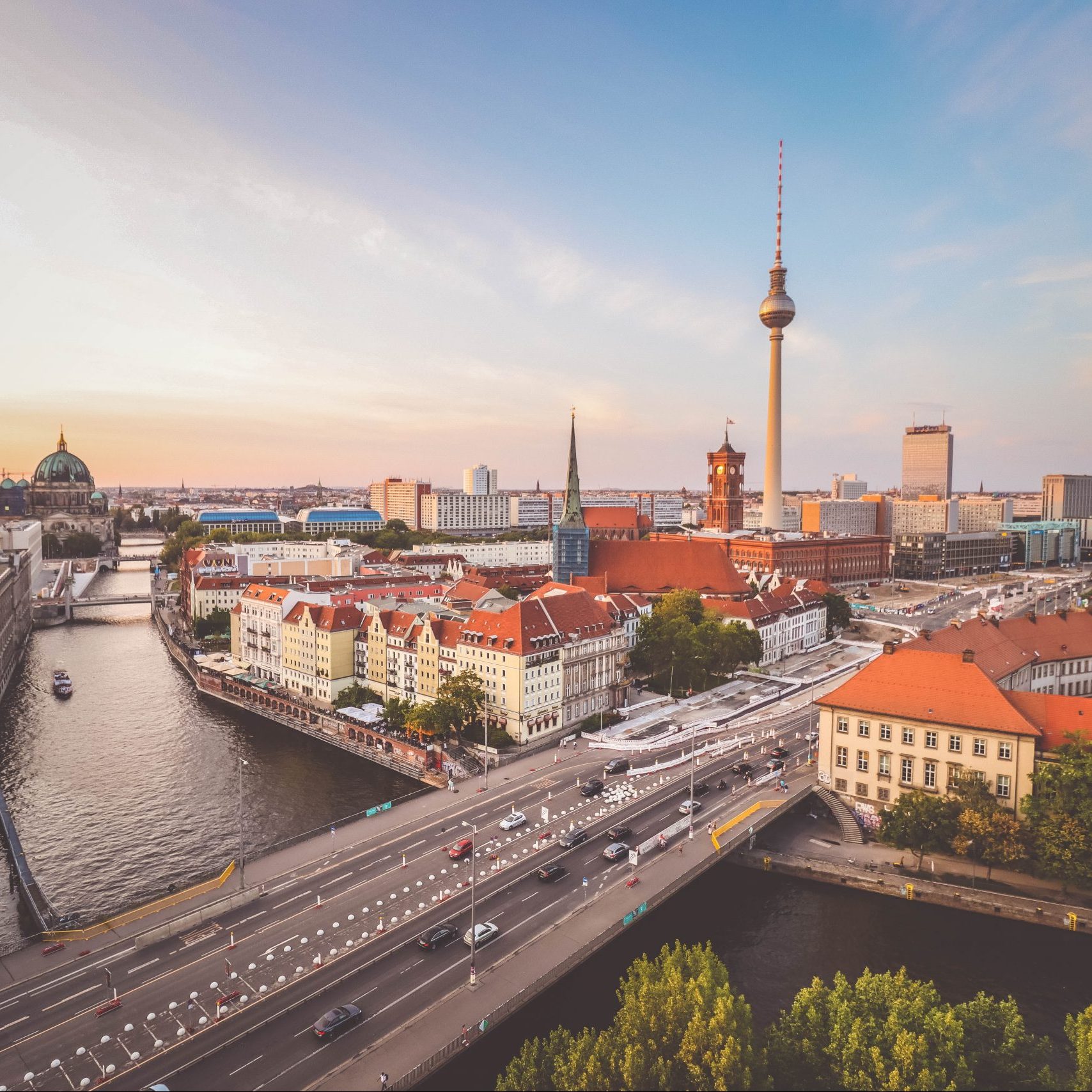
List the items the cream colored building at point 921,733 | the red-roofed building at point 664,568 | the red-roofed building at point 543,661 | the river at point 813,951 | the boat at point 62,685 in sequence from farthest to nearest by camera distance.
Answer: the red-roofed building at point 664,568 < the boat at point 62,685 < the red-roofed building at point 543,661 < the cream colored building at point 921,733 < the river at point 813,951

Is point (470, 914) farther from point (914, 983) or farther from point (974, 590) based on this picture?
point (974, 590)

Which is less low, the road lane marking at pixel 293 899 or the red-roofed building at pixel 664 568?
the red-roofed building at pixel 664 568

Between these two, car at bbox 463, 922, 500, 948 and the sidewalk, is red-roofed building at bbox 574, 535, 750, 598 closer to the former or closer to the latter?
the sidewalk

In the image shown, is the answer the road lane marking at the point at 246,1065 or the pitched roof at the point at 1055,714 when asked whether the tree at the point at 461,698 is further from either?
the pitched roof at the point at 1055,714

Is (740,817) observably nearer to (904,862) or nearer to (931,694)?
(904,862)

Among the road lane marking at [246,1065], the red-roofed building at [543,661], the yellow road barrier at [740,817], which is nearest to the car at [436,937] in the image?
the road lane marking at [246,1065]

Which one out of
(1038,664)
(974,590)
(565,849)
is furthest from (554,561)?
(974,590)

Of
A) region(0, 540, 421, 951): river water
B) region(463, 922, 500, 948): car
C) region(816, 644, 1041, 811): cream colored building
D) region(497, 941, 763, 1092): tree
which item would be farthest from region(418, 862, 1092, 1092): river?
region(0, 540, 421, 951): river water

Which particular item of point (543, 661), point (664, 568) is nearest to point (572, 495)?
point (664, 568)
